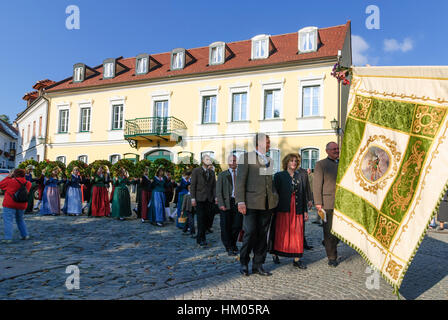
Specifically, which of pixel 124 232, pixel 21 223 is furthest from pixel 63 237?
pixel 124 232

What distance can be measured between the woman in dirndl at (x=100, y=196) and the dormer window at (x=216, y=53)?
43.1 feet

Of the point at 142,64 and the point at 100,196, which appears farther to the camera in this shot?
the point at 142,64

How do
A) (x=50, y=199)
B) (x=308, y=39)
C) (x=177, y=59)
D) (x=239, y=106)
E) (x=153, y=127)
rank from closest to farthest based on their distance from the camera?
(x=50, y=199) → (x=308, y=39) → (x=239, y=106) → (x=153, y=127) → (x=177, y=59)

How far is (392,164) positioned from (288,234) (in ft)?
6.80

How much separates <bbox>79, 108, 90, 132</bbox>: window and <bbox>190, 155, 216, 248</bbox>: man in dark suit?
20751 mm

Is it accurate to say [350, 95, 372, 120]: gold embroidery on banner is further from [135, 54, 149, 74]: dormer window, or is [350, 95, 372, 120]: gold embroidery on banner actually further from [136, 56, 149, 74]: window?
[136, 56, 149, 74]: window

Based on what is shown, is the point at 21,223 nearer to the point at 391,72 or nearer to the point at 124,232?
the point at 124,232

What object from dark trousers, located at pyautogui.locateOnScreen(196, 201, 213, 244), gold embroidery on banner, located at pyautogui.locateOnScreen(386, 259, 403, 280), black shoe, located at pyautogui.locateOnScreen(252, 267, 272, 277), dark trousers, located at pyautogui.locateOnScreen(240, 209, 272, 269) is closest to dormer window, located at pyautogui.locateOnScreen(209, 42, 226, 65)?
dark trousers, located at pyautogui.locateOnScreen(196, 201, 213, 244)

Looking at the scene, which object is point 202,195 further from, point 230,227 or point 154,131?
point 154,131

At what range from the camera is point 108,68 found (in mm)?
26062

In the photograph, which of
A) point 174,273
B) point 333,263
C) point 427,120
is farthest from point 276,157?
point 427,120

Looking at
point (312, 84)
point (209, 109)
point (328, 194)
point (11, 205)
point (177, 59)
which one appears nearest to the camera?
point (328, 194)

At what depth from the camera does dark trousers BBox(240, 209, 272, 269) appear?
4930 millimetres

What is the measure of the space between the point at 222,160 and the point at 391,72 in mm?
17311
